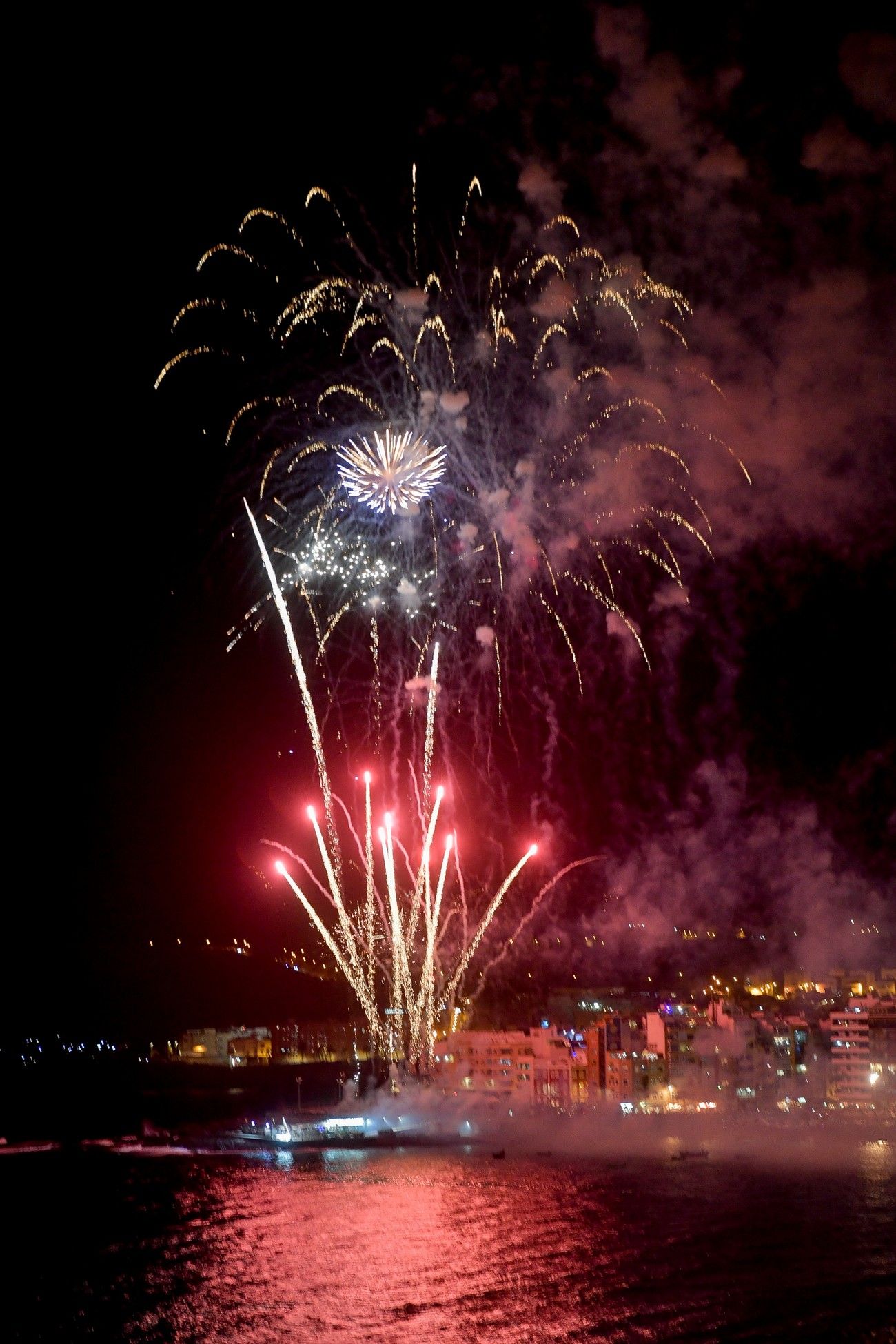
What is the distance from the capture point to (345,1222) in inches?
1126

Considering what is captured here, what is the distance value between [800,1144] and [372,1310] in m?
33.2

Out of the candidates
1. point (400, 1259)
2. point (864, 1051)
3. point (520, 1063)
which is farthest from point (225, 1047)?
point (400, 1259)

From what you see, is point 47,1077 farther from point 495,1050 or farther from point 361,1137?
point 361,1137

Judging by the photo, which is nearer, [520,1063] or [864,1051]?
[520,1063]

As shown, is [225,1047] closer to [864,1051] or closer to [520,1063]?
[520,1063]

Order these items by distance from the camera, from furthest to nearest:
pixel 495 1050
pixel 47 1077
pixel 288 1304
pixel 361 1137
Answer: pixel 47 1077, pixel 495 1050, pixel 361 1137, pixel 288 1304

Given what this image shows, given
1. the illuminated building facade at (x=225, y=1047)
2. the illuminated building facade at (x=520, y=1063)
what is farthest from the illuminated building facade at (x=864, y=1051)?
the illuminated building facade at (x=225, y=1047)

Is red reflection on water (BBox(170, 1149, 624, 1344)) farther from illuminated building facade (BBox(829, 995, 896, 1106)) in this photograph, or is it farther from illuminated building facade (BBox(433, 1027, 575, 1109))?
illuminated building facade (BBox(829, 995, 896, 1106))

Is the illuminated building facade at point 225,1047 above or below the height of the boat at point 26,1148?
above

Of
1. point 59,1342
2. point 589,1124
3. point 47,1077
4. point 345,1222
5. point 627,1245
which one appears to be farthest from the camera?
point 47,1077

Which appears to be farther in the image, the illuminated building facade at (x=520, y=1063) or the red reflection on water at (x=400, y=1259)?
the illuminated building facade at (x=520, y=1063)

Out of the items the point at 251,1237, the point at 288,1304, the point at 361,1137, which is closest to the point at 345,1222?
the point at 251,1237

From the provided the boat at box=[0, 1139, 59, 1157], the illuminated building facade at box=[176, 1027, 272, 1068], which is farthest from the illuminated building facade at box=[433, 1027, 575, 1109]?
the illuminated building facade at box=[176, 1027, 272, 1068]

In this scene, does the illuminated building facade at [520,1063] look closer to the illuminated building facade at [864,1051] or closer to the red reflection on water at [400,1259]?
the illuminated building facade at [864,1051]
